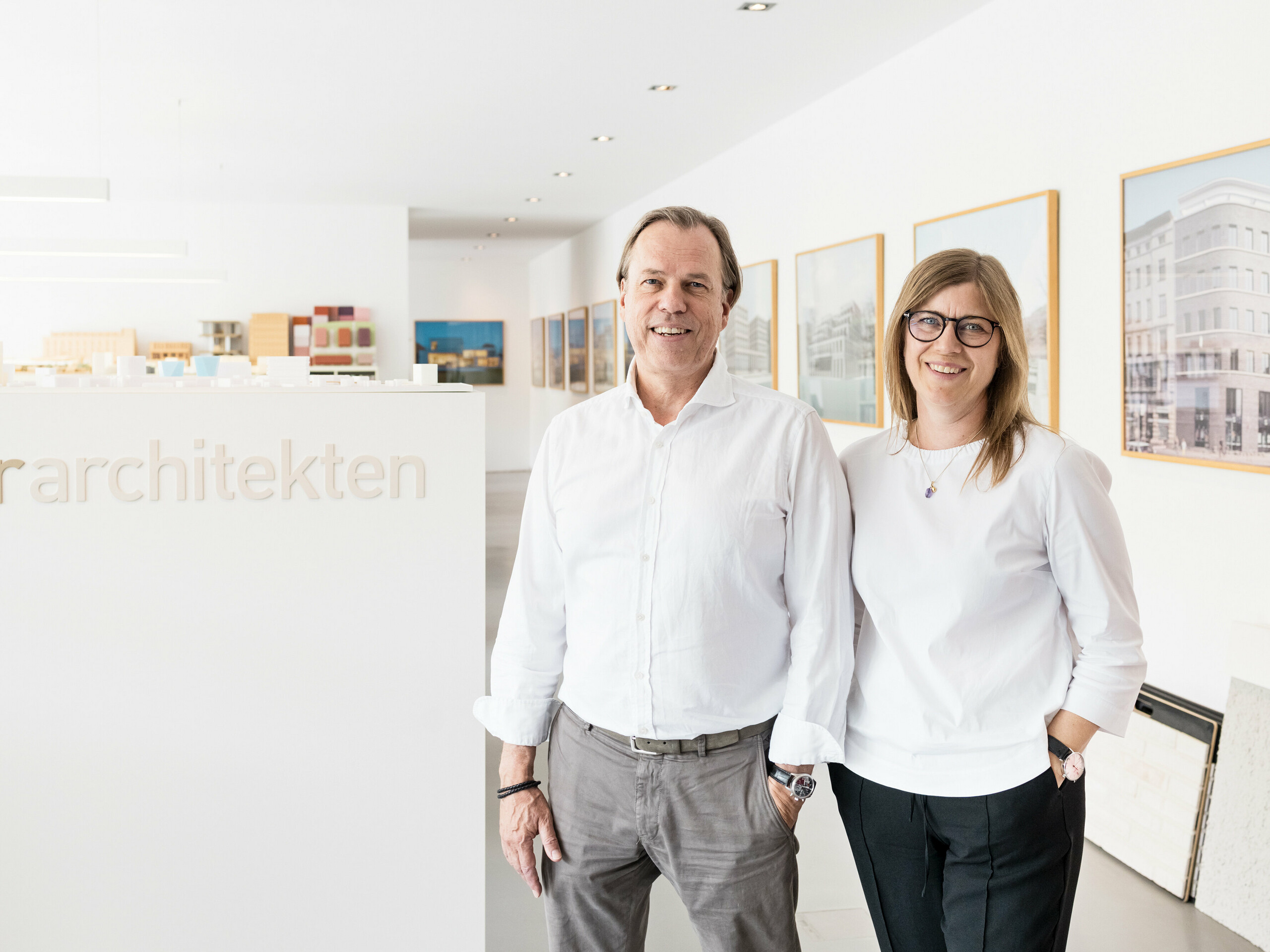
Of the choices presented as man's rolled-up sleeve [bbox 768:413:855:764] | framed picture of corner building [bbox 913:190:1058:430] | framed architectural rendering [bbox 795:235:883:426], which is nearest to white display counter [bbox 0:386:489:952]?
man's rolled-up sleeve [bbox 768:413:855:764]

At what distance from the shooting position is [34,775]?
216 cm

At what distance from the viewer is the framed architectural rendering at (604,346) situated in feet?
36.2

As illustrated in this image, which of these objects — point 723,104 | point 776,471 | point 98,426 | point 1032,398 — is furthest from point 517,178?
point 776,471

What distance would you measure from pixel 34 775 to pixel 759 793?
5.16 feet

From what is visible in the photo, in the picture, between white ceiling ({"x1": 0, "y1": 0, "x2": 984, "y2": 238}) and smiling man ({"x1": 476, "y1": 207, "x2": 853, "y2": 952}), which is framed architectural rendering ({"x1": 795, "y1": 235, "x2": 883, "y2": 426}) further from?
smiling man ({"x1": 476, "y1": 207, "x2": 853, "y2": 952})

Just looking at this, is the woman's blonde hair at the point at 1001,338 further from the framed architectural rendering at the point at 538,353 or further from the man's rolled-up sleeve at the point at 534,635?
the framed architectural rendering at the point at 538,353

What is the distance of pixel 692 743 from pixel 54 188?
4177 mm

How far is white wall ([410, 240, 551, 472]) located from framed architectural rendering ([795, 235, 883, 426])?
966cm

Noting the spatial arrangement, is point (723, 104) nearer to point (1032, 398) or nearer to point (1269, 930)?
point (1032, 398)

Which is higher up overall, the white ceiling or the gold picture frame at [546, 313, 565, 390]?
the white ceiling

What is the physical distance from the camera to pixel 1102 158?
3.67 meters

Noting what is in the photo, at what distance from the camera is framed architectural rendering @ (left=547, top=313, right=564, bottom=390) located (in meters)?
13.7

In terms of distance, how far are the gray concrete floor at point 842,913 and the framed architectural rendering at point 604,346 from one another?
7.69m

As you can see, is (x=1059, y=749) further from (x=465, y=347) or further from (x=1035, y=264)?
(x=465, y=347)
